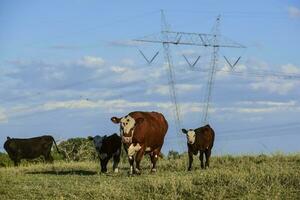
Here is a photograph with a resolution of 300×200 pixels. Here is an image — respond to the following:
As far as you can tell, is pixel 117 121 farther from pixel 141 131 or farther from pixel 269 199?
pixel 269 199

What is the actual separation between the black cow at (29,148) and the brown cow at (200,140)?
13.4m

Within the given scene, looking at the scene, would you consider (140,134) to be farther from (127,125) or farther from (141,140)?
(127,125)

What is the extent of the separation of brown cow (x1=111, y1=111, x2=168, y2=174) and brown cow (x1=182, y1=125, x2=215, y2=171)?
244cm

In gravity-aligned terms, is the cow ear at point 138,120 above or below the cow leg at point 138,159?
above

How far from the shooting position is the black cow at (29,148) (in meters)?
35.6

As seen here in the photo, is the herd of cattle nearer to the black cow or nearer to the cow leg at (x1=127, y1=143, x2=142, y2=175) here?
the cow leg at (x1=127, y1=143, x2=142, y2=175)

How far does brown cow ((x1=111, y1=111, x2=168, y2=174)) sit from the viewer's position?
61.0 ft

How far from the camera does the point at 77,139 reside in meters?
43.7

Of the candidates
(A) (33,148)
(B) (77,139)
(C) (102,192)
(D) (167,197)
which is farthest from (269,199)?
(B) (77,139)

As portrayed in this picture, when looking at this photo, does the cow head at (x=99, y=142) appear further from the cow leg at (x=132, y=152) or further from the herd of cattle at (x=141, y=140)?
the cow leg at (x=132, y=152)

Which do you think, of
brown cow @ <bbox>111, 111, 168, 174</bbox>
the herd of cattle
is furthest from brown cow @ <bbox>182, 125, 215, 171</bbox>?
brown cow @ <bbox>111, 111, 168, 174</bbox>

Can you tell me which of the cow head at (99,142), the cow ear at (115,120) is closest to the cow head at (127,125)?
the cow ear at (115,120)

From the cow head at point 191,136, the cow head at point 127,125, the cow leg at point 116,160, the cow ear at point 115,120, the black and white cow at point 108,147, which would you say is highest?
the cow ear at point 115,120

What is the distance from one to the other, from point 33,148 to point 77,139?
26.7 feet
